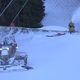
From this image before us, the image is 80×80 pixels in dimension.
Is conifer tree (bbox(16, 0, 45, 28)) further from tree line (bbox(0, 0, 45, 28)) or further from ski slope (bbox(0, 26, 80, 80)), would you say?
ski slope (bbox(0, 26, 80, 80))

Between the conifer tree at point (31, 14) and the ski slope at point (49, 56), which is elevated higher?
the conifer tree at point (31, 14)

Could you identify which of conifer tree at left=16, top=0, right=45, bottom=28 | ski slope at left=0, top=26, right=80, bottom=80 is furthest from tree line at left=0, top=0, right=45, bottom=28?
ski slope at left=0, top=26, right=80, bottom=80

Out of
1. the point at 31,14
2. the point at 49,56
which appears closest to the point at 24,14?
the point at 31,14

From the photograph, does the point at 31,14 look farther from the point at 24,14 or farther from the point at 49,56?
the point at 49,56

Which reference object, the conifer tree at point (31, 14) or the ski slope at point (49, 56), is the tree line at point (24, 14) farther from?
the ski slope at point (49, 56)

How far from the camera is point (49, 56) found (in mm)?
4160

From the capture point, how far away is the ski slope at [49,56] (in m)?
3.54

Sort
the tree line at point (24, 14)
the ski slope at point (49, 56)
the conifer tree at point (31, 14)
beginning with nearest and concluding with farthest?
the ski slope at point (49, 56) < the tree line at point (24, 14) < the conifer tree at point (31, 14)

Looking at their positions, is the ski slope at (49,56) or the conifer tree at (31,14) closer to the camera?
the ski slope at (49,56)

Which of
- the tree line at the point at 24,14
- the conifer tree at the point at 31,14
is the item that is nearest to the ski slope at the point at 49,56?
the tree line at the point at 24,14

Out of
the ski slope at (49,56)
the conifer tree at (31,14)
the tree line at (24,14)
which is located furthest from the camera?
the conifer tree at (31,14)

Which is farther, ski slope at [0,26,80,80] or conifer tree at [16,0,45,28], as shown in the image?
conifer tree at [16,0,45,28]

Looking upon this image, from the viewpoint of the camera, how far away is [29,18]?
47.2 feet

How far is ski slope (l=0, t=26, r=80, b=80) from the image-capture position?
3.54 m
